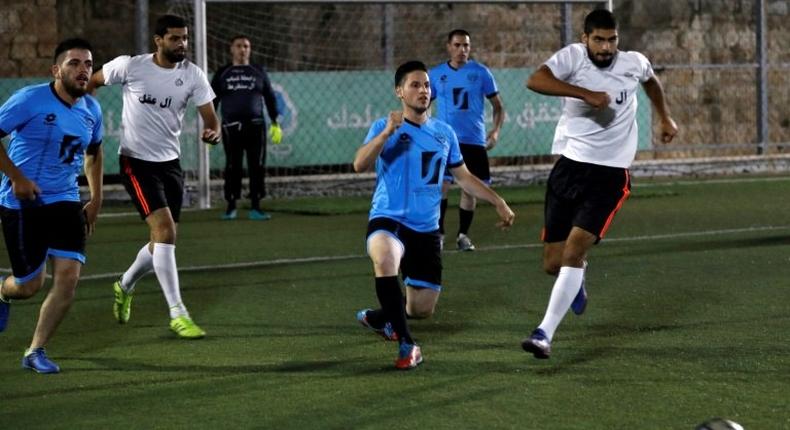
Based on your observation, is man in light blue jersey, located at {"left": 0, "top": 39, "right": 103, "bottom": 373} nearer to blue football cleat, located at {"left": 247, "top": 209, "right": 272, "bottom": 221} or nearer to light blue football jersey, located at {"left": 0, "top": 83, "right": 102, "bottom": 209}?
light blue football jersey, located at {"left": 0, "top": 83, "right": 102, "bottom": 209}

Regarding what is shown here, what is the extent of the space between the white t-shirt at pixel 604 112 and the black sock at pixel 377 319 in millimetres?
1335

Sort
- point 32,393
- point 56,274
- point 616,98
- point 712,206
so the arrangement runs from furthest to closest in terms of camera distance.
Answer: point 712,206
point 616,98
point 56,274
point 32,393

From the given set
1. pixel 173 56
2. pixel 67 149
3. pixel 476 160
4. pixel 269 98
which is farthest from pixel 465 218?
pixel 67 149

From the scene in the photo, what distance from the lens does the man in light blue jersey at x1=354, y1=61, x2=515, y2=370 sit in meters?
7.32

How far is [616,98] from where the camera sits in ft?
25.8

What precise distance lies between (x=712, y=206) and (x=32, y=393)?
446 inches

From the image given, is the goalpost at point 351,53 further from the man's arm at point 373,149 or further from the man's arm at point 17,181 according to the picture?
the man's arm at point 17,181

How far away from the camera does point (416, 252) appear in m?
7.68

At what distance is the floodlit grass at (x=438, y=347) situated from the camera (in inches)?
235

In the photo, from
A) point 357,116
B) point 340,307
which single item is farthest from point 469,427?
point 357,116

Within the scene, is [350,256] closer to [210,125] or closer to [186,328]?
[210,125]

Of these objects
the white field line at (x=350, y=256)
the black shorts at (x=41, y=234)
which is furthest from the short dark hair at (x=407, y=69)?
the white field line at (x=350, y=256)

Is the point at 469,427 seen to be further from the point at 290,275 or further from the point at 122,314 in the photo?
the point at 290,275

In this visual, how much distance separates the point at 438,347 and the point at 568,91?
148cm
